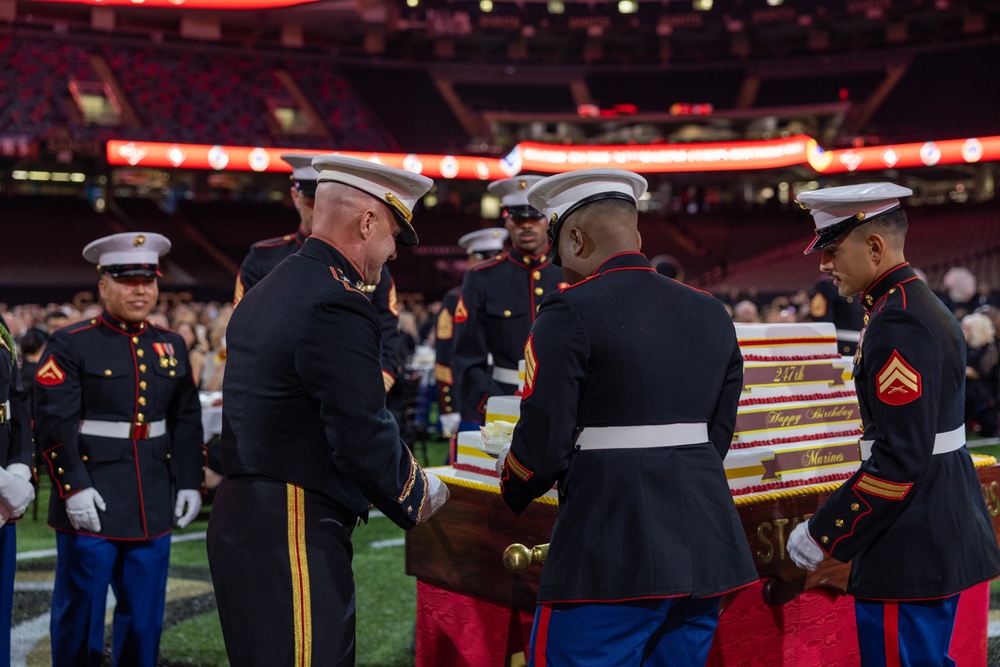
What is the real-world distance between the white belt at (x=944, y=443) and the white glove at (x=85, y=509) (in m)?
2.81

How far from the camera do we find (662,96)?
112ft

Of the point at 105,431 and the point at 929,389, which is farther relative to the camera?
the point at 105,431

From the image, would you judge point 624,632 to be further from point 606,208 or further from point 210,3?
point 210,3

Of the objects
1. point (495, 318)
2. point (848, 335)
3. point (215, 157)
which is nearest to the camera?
point (495, 318)

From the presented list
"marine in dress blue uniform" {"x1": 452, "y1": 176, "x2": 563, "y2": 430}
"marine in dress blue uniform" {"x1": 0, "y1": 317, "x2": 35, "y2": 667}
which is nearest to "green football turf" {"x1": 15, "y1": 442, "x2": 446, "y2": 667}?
"marine in dress blue uniform" {"x1": 0, "y1": 317, "x2": 35, "y2": 667}

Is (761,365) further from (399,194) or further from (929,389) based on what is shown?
(399,194)

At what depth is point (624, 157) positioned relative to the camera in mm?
28891

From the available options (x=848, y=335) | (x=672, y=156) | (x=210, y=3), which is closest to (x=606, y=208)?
(x=848, y=335)

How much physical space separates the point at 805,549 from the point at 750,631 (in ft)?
1.64

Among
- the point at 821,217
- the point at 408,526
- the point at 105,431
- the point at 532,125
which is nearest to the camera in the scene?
the point at 408,526

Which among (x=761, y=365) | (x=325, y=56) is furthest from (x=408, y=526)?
(x=325, y=56)

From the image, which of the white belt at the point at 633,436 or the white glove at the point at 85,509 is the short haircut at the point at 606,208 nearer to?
the white belt at the point at 633,436

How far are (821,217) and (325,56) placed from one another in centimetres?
3113

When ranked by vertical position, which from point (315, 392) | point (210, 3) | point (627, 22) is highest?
point (627, 22)
